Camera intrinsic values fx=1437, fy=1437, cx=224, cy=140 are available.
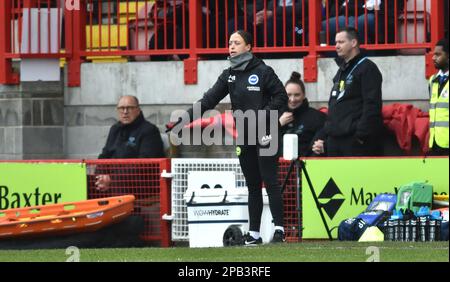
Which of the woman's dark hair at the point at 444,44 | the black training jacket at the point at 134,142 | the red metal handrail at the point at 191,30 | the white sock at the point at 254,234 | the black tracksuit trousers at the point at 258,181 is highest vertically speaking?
the red metal handrail at the point at 191,30

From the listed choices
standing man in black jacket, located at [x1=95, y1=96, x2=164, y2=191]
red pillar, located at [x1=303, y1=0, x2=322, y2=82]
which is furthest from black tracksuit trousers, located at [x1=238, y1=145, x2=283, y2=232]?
red pillar, located at [x1=303, y1=0, x2=322, y2=82]

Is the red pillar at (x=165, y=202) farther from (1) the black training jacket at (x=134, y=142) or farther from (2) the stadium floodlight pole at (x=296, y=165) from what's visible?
(2) the stadium floodlight pole at (x=296, y=165)

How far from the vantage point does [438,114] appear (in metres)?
15.1

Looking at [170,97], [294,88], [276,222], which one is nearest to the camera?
[276,222]

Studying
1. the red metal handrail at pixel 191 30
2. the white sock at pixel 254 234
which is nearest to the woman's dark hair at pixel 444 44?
the red metal handrail at pixel 191 30

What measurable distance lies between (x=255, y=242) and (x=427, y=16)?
4189 millimetres

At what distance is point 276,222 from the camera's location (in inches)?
554

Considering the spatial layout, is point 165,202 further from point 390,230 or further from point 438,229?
point 438,229

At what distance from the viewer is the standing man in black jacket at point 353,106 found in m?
15.4

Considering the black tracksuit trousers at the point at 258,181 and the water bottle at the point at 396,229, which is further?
the water bottle at the point at 396,229

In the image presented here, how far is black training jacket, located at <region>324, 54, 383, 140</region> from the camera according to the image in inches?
605

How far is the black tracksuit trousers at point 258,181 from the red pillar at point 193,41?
3.57 meters
